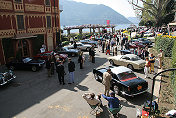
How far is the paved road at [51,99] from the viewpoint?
25.0 feet

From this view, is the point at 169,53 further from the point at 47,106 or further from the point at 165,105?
the point at 47,106

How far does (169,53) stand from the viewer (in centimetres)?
1756

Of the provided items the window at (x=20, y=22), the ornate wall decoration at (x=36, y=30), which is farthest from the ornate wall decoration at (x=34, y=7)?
the ornate wall decoration at (x=36, y=30)

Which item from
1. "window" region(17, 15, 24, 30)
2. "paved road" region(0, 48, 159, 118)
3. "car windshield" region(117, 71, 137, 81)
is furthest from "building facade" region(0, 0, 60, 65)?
"car windshield" region(117, 71, 137, 81)

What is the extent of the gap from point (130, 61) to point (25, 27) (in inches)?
570

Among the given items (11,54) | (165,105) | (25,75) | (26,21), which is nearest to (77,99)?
(165,105)

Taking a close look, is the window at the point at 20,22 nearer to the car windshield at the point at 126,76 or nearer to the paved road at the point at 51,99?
the paved road at the point at 51,99

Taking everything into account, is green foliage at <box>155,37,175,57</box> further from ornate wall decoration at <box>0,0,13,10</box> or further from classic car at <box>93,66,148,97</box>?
ornate wall decoration at <box>0,0,13,10</box>

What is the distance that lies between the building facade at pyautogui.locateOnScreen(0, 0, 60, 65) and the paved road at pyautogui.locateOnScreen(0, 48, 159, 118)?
22.3 ft

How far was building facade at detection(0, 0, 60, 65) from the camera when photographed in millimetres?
17391

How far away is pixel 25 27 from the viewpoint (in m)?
19.8

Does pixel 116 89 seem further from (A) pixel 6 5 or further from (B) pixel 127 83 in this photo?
(A) pixel 6 5

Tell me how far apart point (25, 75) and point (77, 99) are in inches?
287

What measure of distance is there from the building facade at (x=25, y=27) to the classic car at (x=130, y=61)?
11532mm
